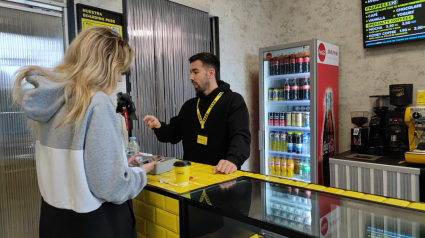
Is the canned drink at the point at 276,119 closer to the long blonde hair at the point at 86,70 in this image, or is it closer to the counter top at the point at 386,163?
the counter top at the point at 386,163

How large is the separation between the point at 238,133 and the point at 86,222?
1302 millimetres

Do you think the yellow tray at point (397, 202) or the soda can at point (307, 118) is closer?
the yellow tray at point (397, 202)

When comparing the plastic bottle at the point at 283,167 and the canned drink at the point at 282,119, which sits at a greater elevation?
the canned drink at the point at 282,119

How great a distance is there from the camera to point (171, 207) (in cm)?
136

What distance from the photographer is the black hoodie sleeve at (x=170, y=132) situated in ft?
8.48

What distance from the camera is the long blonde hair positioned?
1.06 metres

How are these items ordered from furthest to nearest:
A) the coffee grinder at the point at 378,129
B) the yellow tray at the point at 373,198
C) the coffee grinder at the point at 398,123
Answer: the coffee grinder at the point at 378,129 → the coffee grinder at the point at 398,123 → the yellow tray at the point at 373,198

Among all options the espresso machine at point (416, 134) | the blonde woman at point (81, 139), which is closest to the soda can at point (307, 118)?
the espresso machine at point (416, 134)

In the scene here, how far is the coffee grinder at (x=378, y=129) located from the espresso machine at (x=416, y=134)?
45 cm

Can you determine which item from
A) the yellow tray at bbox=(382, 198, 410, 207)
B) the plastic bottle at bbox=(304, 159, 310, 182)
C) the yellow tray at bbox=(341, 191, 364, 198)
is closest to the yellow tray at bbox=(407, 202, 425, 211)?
the yellow tray at bbox=(382, 198, 410, 207)

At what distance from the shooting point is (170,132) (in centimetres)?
264

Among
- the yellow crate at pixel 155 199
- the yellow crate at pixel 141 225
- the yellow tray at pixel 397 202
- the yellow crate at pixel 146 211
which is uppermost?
the yellow tray at pixel 397 202

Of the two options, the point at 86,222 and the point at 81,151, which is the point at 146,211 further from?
the point at 81,151

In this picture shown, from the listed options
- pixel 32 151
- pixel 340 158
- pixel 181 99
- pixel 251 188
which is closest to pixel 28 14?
pixel 32 151
